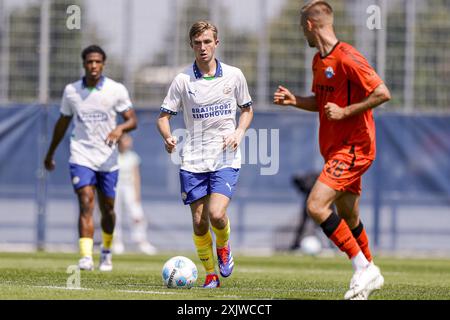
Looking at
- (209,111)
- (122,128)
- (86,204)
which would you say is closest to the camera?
(209,111)

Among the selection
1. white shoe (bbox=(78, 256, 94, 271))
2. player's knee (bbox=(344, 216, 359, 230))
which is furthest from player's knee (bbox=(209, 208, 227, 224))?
white shoe (bbox=(78, 256, 94, 271))

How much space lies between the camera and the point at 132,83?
70.6 ft

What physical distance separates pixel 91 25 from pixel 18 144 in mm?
3219

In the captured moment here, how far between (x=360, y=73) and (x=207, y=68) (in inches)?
72.8

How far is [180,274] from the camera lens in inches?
396

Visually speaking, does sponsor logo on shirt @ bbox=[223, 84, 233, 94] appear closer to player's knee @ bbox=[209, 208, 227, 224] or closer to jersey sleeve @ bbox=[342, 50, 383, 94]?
player's knee @ bbox=[209, 208, 227, 224]

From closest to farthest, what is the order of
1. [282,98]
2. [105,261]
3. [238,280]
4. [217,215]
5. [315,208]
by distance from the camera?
1. [315,208]
2. [282,98]
3. [217,215]
4. [238,280]
5. [105,261]

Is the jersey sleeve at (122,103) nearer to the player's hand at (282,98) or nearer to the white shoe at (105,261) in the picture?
the white shoe at (105,261)

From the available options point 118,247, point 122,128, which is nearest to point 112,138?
point 122,128

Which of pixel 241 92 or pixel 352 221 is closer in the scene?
pixel 352 221

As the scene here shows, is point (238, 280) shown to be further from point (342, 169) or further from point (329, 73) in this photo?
point (329, 73)

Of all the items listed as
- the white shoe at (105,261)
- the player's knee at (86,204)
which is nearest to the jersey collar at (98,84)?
the player's knee at (86,204)

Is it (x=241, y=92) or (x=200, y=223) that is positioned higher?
(x=241, y=92)

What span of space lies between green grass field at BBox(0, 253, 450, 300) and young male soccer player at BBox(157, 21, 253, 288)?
551 millimetres
